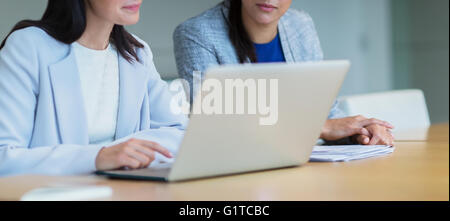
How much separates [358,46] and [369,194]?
4.42 m

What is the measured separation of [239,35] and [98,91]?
Result: 686 millimetres

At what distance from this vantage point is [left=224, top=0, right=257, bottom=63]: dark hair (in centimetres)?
248

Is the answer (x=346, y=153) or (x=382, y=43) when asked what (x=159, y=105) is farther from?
(x=382, y=43)

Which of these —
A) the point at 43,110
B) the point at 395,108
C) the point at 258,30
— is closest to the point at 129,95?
the point at 43,110

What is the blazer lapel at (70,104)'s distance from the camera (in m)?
1.82

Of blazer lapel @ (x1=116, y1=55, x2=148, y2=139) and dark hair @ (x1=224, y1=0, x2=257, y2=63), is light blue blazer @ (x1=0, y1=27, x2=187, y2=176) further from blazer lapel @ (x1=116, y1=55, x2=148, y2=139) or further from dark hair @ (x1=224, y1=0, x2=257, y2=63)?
dark hair @ (x1=224, y1=0, x2=257, y2=63)

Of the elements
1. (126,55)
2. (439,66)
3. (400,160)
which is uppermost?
(126,55)

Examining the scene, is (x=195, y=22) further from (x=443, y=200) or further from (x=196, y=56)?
(x=443, y=200)

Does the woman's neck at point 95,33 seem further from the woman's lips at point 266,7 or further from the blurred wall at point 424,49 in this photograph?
the blurred wall at point 424,49

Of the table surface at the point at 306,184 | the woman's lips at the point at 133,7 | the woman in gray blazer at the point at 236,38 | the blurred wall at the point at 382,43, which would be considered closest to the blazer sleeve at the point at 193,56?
the woman in gray blazer at the point at 236,38

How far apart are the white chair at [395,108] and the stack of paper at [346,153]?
62cm

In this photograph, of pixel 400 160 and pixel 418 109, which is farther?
pixel 418 109

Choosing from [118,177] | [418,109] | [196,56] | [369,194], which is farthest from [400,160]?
[418,109]
